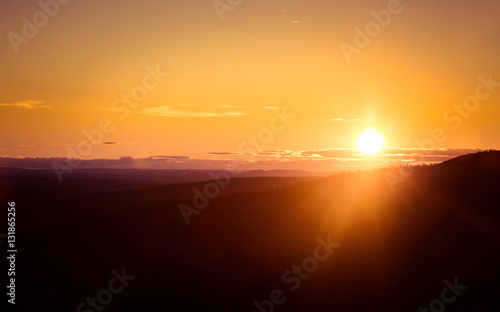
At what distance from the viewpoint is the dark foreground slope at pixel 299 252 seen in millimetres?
18047

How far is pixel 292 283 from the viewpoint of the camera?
1877 cm

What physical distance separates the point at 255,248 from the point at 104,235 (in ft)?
27.1

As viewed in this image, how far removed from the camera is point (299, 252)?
20.7m

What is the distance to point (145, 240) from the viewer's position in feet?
76.2

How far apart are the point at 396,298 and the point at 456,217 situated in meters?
6.24

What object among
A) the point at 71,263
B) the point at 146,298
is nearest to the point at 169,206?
the point at 71,263

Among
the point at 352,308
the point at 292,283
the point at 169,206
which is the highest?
the point at 169,206

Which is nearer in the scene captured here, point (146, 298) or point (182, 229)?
point (146, 298)

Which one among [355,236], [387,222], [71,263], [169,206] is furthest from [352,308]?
[169,206]

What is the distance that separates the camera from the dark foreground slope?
59.2 ft

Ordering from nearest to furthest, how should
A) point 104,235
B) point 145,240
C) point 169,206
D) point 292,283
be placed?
point 292,283, point 145,240, point 104,235, point 169,206

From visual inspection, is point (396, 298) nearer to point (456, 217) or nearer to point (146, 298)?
point (456, 217)

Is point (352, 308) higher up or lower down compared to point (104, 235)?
lower down

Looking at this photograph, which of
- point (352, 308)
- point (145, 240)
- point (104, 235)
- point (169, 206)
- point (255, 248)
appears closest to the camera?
point (352, 308)
